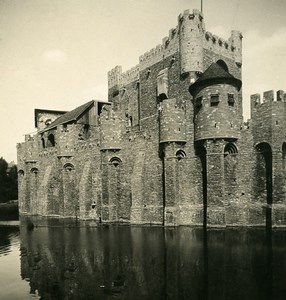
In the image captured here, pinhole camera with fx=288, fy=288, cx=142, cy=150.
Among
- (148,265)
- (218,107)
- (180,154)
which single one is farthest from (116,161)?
(148,265)

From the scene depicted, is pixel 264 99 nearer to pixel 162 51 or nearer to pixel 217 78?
pixel 217 78

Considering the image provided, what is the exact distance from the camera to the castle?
70.0 feet

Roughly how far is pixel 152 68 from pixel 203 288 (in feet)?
87.1

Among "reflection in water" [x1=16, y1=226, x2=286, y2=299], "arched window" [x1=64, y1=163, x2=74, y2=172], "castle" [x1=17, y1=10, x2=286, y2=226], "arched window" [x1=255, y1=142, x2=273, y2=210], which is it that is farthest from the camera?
"arched window" [x1=64, y1=163, x2=74, y2=172]

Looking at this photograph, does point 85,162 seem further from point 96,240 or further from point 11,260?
point 11,260

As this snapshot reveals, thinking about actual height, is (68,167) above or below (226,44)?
below

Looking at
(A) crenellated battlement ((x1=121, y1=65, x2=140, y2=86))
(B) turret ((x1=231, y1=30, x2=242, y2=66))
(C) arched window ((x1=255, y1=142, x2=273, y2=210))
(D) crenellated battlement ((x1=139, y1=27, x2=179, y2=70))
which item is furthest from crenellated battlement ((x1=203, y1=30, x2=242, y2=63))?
(C) arched window ((x1=255, y1=142, x2=273, y2=210))

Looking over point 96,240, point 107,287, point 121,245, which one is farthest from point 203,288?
point 96,240

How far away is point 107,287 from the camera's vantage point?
11352mm

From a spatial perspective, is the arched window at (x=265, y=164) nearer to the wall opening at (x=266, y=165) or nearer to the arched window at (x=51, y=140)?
the wall opening at (x=266, y=165)

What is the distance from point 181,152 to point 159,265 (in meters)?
11.7

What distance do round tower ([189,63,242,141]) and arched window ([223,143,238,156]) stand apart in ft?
2.52

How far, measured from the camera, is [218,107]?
21719 mm

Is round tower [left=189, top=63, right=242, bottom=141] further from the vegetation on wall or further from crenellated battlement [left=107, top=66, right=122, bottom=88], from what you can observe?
the vegetation on wall
